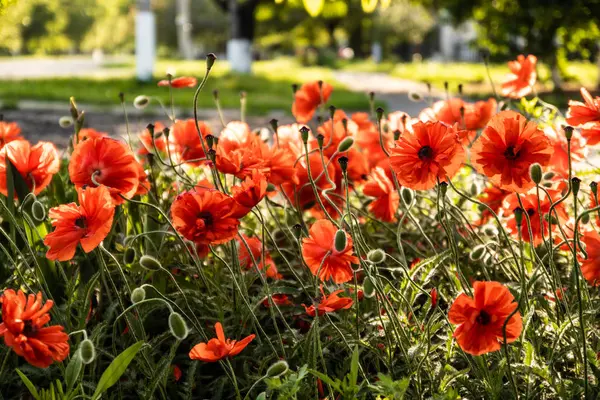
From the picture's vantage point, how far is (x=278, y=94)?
1335 cm

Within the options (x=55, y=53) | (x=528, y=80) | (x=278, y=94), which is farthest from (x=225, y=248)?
(x=55, y=53)

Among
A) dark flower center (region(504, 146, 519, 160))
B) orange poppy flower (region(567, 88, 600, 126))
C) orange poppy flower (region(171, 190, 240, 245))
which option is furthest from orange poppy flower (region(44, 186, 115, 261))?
orange poppy flower (region(567, 88, 600, 126))

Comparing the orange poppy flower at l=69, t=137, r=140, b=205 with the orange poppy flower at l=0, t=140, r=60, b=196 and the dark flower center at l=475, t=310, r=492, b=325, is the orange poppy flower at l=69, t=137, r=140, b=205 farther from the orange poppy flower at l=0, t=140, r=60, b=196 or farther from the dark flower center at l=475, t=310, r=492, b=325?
the dark flower center at l=475, t=310, r=492, b=325

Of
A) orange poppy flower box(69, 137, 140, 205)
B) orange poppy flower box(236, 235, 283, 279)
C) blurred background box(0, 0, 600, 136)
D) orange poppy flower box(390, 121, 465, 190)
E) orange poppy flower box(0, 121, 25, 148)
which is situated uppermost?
orange poppy flower box(390, 121, 465, 190)

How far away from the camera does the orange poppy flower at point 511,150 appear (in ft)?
5.01

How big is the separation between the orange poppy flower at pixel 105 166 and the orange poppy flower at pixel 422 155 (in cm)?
57

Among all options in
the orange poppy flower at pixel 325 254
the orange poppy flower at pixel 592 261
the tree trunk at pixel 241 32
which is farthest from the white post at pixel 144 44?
the orange poppy flower at pixel 592 261

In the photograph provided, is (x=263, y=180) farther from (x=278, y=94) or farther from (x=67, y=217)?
(x=278, y=94)

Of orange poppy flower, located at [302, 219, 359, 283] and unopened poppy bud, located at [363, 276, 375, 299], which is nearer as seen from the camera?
unopened poppy bud, located at [363, 276, 375, 299]

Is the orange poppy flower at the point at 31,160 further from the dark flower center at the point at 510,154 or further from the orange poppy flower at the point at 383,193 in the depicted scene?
the dark flower center at the point at 510,154

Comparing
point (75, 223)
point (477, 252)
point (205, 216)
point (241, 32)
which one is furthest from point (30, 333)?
point (241, 32)

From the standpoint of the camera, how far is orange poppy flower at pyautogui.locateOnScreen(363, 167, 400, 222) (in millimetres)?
2115

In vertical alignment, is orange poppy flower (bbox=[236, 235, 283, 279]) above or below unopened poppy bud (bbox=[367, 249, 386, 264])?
below

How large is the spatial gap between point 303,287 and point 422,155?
36cm
